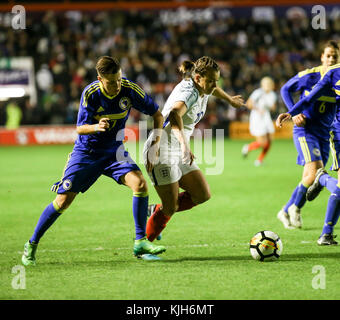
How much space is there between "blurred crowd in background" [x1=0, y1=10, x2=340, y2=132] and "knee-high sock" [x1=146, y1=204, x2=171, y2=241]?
58.0ft

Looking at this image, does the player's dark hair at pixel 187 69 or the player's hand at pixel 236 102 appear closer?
the player's dark hair at pixel 187 69

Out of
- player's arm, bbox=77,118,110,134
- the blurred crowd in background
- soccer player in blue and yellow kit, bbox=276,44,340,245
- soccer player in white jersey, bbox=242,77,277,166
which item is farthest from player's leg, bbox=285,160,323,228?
the blurred crowd in background

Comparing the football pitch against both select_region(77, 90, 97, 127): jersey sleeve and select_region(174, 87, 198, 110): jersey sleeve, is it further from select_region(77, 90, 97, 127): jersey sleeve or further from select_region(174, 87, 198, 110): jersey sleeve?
select_region(174, 87, 198, 110): jersey sleeve

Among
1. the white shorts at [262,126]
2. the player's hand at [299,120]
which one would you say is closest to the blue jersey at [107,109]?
the player's hand at [299,120]

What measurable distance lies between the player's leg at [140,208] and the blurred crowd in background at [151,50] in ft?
59.1

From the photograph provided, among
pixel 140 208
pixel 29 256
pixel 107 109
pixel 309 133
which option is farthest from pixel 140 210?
pixel 309 133

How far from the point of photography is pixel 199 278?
5168mm

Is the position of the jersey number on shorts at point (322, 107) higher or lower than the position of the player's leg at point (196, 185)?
higher

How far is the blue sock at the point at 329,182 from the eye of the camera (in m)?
6.45

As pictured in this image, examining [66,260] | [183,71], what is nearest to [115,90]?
[183,71]

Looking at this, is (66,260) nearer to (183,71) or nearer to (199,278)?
(199,278)

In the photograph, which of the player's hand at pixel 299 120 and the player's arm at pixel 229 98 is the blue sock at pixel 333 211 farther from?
the player's arm at pixel 229 98

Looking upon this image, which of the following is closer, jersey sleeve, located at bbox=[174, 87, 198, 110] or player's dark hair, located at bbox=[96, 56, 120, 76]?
player's dark hair, located at bbox=[96, 56, 120, 76]

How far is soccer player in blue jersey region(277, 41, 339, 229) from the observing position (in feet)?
24.3
